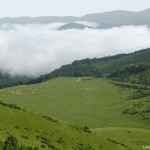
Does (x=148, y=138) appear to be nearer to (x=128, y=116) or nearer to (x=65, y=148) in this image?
(x=65, y=148)

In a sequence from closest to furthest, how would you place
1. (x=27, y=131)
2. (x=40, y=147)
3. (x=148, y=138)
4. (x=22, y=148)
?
(x=22, y=148) → (x=40, y=147) → (x=27, y=131) → (x=148, y=138)

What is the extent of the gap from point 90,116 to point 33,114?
435ft

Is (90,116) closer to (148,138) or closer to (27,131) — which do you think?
(148,138)

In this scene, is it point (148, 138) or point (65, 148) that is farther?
point (148, 138)

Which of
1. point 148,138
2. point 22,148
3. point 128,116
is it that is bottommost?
point 128,116

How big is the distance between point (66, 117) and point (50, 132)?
426ft

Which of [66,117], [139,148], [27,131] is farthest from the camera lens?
[66,117]

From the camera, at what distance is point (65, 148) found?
191ft

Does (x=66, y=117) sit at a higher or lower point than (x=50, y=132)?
lower

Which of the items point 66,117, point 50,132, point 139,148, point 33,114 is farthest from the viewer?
point 66,117

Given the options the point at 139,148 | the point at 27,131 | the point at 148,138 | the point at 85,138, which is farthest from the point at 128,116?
the point at 27,131

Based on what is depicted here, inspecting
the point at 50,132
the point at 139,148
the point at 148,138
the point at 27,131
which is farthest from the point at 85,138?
the point at 148,138

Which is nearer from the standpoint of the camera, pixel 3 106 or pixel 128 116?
pixel 3 106

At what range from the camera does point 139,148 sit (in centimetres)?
8350
